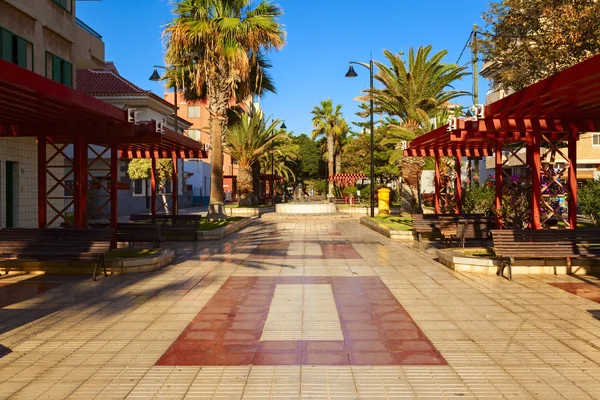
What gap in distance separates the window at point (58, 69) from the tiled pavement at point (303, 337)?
38.6ft

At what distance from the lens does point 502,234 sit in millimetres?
11211

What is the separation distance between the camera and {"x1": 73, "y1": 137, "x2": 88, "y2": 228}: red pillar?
521 inches

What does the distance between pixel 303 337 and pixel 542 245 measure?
6611mm

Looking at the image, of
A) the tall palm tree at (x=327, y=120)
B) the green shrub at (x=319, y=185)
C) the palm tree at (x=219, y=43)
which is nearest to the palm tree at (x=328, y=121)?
the tall palm tree at (x=327, y=120)

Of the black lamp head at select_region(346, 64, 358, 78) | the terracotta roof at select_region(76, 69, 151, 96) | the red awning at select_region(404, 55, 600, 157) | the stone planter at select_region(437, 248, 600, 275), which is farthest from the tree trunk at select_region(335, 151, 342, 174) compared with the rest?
the stone planter at select_region(437, 248, 600, 275)

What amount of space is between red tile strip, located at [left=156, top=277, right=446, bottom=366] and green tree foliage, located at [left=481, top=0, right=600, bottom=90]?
42.9 feet

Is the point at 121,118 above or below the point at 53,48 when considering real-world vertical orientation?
below

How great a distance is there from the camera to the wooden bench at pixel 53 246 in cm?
1094

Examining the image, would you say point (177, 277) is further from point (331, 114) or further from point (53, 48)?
point (331, 114)

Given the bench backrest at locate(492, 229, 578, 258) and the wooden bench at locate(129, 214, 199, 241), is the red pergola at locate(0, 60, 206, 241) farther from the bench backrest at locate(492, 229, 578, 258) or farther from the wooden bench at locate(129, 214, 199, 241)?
the bench backrest at locate(492, 229, 578, 258)

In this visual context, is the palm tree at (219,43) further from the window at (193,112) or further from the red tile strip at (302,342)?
the window at (193,112)

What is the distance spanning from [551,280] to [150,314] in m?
7.68

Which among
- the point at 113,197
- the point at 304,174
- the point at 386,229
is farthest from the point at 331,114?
the point at 113,197

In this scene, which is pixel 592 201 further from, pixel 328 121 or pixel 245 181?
pixel 328 121
